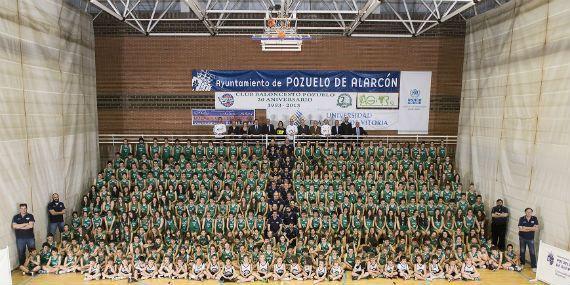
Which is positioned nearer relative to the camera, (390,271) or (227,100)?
(390,271)

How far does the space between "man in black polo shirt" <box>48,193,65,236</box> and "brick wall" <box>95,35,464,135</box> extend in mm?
5162

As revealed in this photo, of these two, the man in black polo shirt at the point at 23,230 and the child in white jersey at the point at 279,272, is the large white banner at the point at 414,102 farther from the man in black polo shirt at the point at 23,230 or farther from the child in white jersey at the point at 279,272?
the man in black polo shirt at the point at 23,230

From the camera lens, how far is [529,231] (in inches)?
439

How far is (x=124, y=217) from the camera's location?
12602 mm

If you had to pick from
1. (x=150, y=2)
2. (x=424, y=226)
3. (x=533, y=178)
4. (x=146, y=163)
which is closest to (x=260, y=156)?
(x=146, y=163)

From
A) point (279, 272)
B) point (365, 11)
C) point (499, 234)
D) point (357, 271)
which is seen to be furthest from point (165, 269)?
point (499, 234)

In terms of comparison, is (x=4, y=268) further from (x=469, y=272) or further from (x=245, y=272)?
(x=469, y=272)

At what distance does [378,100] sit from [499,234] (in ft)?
24.1

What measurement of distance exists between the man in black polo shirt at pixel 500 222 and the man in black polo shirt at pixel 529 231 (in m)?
1.18

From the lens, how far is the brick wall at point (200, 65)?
16719mm

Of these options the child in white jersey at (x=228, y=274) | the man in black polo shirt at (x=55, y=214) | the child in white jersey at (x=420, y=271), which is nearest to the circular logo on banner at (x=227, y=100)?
the man in black polo shirt at (x=55, y=214)

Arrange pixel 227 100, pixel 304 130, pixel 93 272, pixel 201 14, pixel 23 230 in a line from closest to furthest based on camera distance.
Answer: pixel 93 272
pixel 23 230
pixel 201 14
pixel 304 130
pixel 227 100

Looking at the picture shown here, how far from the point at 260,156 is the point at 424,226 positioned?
22.3 feet

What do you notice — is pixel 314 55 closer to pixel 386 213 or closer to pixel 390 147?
pixel 390 147
